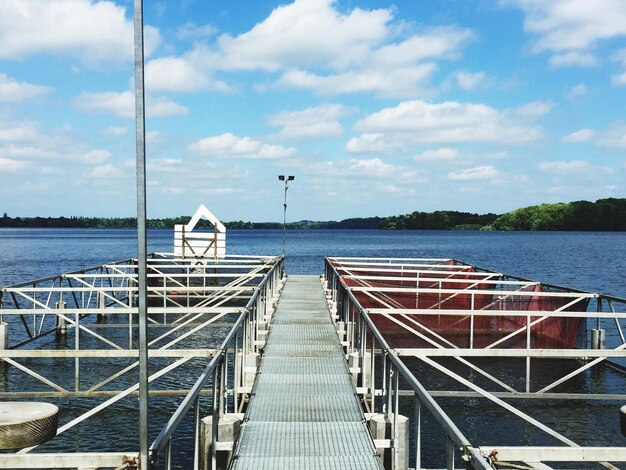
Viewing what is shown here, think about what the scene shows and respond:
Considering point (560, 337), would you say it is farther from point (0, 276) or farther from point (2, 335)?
point (0, 276)

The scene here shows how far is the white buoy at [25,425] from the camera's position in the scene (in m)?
4.88

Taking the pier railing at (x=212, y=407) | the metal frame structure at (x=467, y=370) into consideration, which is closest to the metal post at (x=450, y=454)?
the metal frame structure at (x=467, y=370)

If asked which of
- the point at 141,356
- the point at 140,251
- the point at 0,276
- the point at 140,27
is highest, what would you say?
the point at 140,27

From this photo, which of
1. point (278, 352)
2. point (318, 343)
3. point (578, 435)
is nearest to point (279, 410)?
point (278, 352)

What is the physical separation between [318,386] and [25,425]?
250 inches

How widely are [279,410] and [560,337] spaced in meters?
14.5

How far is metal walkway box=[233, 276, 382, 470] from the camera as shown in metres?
7.42

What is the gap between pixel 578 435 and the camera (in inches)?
557

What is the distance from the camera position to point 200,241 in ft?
129

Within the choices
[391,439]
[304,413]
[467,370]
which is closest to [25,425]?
[391,439]

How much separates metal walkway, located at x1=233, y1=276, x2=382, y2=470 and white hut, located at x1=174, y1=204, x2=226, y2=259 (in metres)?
23.3

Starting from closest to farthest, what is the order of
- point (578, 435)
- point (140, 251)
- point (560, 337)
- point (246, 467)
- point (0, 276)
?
point (140, 251) → point (246, 467) → point (578, 435) → point (560, 337) → point (0, 276)

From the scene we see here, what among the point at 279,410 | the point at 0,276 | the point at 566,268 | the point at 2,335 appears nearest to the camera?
the point at 279,410

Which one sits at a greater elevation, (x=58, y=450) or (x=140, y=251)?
(x=140, y=251)
